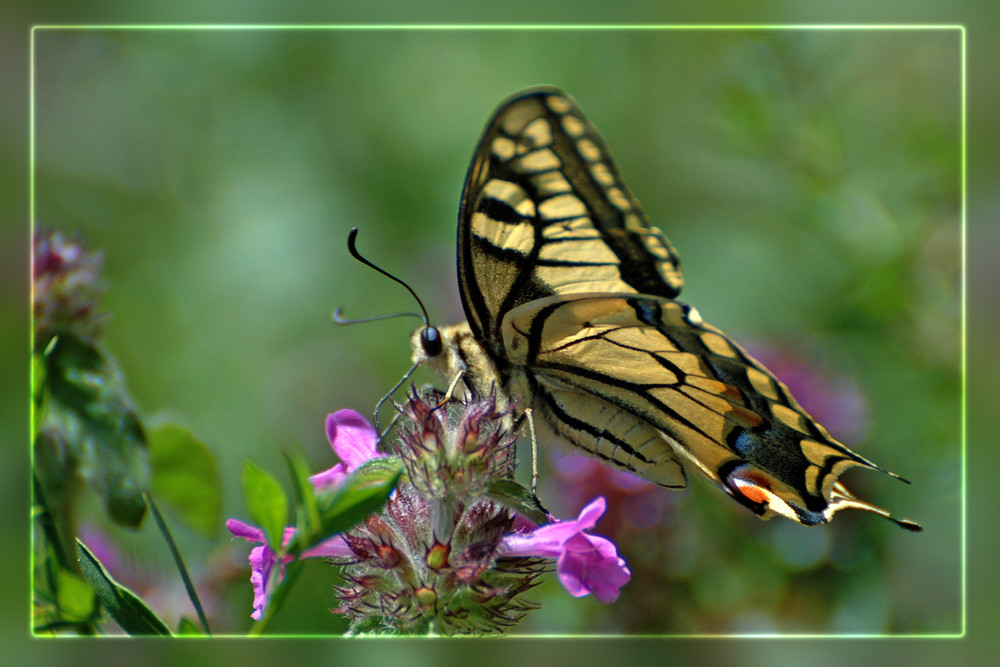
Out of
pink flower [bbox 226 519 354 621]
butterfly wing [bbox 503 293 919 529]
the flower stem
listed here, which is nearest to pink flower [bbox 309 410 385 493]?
pink flower [bbox 226 519 354 621]

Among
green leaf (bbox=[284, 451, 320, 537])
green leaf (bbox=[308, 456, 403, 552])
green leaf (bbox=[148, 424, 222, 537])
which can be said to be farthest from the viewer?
green leaf (bbox=[148, 424, 222, 537])

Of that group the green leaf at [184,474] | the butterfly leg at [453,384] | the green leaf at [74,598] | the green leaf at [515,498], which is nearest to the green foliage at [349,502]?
the green leaf at [515,498]

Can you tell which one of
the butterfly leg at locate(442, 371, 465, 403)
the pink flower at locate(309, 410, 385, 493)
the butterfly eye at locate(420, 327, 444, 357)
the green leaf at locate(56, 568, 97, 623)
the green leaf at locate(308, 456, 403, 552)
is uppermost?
the green leaf at locate(308, 456, 403, 552)

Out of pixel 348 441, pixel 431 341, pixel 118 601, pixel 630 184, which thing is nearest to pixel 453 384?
pixel 431 341

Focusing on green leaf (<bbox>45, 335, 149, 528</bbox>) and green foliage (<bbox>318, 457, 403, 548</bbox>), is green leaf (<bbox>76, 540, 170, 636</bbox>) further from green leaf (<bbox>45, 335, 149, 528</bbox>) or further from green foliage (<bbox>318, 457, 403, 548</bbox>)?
green foliage (<bbox>318, 457, 403, 548</bbox>)
